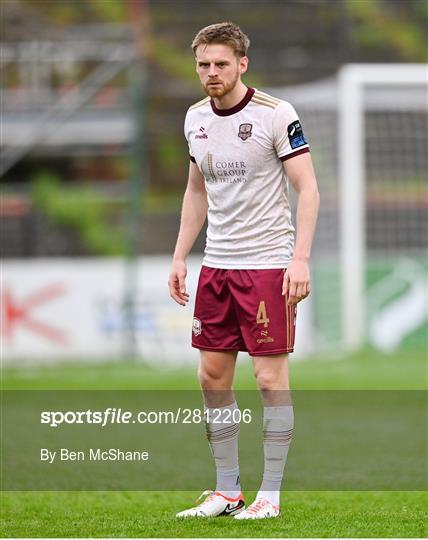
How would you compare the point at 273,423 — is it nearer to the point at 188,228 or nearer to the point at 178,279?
the point at 178,279

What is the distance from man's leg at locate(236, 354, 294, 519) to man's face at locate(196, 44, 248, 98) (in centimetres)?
108

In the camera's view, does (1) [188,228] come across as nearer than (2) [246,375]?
Yes

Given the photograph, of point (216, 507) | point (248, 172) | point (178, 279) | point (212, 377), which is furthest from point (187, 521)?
point (248, 172)

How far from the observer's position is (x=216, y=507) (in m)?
5.24

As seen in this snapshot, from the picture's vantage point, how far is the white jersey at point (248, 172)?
5066 millimetres

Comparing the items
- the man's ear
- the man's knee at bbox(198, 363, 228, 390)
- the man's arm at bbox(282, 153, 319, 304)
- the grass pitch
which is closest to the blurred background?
the grass pitch

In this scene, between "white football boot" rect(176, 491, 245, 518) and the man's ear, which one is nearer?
the man's ear

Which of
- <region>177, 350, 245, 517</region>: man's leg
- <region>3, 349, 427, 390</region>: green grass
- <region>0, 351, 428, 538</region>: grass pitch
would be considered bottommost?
<region>3, 349, 427, 390</region>: green grass

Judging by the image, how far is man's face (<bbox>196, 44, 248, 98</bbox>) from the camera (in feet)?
16.4

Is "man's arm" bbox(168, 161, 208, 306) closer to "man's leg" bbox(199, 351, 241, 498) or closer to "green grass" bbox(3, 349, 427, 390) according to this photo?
"man's leg" bbox(199, 351, 241, 498)

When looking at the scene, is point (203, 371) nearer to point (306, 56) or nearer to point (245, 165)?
point (245, 165)

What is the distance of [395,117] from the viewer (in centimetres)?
1683

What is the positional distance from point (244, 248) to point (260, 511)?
3.42 feet

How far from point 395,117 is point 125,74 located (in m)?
8.00
